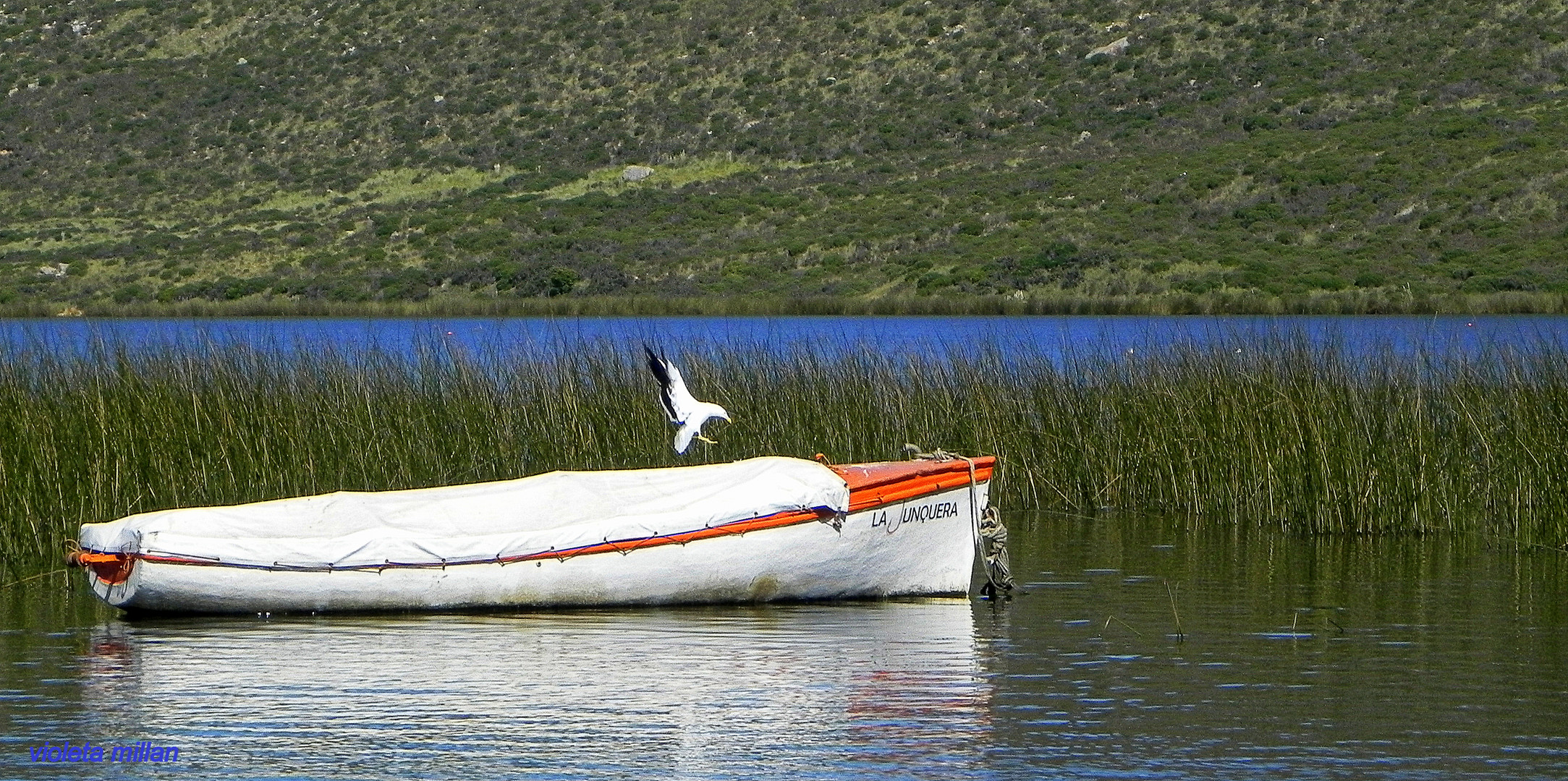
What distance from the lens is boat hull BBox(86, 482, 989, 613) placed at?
10609 mm

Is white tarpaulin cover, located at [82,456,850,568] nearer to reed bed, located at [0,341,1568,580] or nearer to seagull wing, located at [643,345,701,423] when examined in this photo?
seagull wing, located at [643,345,701,423]

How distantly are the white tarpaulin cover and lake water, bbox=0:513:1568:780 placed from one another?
15.4 inches

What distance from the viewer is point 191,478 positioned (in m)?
13.6

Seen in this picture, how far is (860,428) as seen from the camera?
1588cm

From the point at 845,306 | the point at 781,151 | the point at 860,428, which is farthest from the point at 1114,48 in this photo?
the point at 860,428

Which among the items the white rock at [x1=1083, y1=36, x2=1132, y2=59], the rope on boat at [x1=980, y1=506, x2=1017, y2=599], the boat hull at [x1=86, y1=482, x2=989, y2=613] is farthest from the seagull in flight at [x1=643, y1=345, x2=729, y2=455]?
the white rock at [x1=1083, y1=36, x2=1132, y2=59]

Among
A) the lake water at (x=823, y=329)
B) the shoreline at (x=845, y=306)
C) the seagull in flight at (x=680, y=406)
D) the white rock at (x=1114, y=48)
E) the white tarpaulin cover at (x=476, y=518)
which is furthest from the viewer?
the white rock at (x=1114, y=48)

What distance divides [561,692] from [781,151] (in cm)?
5429

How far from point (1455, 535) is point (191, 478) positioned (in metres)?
8.59

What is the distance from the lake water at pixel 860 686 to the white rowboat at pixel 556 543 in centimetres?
17

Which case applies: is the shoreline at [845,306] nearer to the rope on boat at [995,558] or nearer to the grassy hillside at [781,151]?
the grassy hillside at [781,151]

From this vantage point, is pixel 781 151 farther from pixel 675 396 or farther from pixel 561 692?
pixel 561 692

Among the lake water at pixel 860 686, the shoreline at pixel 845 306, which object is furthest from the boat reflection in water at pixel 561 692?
the shoreline at pixel 845 306

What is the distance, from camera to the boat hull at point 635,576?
10609 millimetres
